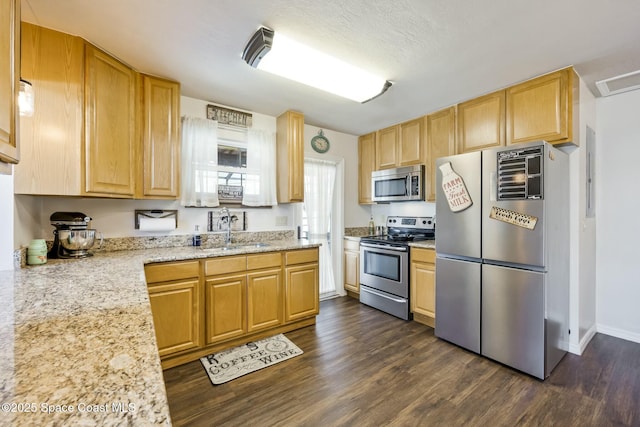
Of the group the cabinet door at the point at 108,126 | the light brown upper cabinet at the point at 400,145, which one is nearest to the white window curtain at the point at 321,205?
the light brown upper cabinet at the point at 400,145

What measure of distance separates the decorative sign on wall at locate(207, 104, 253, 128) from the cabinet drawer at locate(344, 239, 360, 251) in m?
2.02

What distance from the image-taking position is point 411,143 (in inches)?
134

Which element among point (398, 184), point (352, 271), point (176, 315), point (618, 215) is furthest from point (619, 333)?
point (176, 315)

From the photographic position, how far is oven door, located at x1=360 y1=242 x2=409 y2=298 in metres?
3.07

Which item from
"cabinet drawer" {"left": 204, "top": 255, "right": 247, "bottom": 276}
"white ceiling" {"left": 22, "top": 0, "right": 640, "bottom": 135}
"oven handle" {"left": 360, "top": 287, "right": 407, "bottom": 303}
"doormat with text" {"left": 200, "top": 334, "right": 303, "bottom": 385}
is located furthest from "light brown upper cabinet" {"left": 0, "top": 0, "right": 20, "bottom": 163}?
"oven handle" {"left": 360, "top": 287, "right": 407, "bottom": 303}

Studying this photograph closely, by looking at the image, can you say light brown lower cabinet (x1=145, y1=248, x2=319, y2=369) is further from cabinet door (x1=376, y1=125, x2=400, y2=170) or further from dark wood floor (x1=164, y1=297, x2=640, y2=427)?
cabinet door (x1=376, y1=125, x2=400, y2=170)

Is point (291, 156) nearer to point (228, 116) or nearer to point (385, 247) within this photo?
point (228, 116)

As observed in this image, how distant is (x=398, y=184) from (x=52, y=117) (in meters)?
3.26

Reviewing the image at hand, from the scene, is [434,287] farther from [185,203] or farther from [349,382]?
[185,203]

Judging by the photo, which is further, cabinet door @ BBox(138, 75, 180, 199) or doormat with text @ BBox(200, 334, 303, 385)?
cabinet door @ BBox(138, 75, 180, 199)

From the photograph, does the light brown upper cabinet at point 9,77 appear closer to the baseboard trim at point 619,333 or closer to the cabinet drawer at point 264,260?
the cabinet drawer at point 264,260

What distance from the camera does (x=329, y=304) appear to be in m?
3.61

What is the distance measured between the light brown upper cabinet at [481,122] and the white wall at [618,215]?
116 centimetres

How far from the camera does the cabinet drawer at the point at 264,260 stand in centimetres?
250
